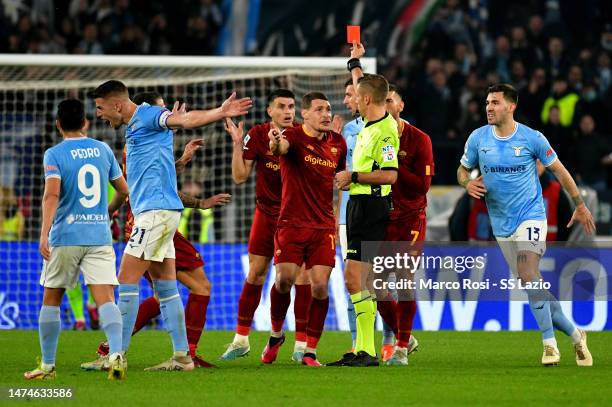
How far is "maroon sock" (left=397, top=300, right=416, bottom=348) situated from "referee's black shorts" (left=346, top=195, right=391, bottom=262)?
754 mm

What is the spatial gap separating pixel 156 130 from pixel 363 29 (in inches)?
516

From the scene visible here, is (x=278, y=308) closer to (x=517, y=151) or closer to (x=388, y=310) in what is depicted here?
(x=388, y=310)

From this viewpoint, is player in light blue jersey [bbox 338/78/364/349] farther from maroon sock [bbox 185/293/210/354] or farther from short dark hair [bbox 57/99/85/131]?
short dark hair [bbox 57/99/85/131]

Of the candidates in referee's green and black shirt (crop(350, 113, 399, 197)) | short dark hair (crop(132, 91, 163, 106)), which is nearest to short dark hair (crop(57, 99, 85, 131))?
short dark hair (crop(132, 91, 163, 106))

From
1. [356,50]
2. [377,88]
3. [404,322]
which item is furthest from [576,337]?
[356,50]

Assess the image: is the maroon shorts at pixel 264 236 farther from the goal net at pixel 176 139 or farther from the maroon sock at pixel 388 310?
the goal net at pixel 176 139

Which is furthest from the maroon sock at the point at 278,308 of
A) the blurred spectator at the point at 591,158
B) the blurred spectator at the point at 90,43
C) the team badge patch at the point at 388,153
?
the blurred spectator at the point at 90,43

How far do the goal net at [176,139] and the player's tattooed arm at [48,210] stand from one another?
20.2ft

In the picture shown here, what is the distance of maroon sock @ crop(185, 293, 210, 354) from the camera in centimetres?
1016

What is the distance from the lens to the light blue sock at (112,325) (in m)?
8.72

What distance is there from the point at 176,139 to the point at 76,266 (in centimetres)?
931

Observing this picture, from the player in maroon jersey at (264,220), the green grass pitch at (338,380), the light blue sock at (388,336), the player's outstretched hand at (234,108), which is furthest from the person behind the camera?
the light blue sock at (388,336)

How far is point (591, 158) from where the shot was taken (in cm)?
1845

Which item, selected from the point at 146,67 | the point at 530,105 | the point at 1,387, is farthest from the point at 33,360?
the point at 530,105
